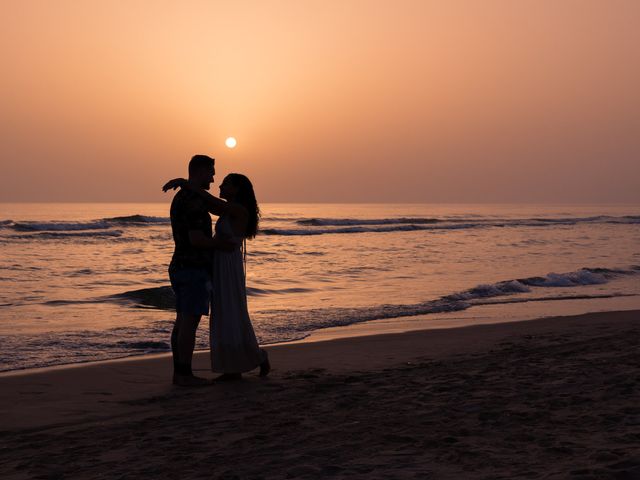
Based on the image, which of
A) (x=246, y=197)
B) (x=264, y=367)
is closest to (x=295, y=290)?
(x=264, y=367)

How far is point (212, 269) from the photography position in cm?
667

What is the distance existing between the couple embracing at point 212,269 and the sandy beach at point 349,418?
1.03 feet

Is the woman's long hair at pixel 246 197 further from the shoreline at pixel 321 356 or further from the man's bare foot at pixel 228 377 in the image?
the shoreline at pixel 321 356

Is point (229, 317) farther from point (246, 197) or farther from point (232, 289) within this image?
point (246, 197)

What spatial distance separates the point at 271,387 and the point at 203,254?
4.28 ft

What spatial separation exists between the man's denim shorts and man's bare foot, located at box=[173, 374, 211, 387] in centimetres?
58

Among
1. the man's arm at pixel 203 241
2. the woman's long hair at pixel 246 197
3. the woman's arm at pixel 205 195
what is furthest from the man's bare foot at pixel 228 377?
the woman's arm at pixel 205 195

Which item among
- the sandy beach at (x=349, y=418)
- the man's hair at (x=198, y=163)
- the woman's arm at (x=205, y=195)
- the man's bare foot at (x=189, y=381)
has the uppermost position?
the man's hair at (x=198, y=163)

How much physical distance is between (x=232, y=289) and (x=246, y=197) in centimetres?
84

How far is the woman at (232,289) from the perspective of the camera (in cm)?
658

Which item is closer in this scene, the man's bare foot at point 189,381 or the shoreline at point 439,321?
the man's bare foot at point 189,381

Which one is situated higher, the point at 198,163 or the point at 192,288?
the point at 198,163

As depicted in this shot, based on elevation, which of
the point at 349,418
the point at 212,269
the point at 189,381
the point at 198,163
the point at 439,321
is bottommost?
the point at 439,321

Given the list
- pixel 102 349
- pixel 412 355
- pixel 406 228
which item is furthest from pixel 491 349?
pixel 406 228
